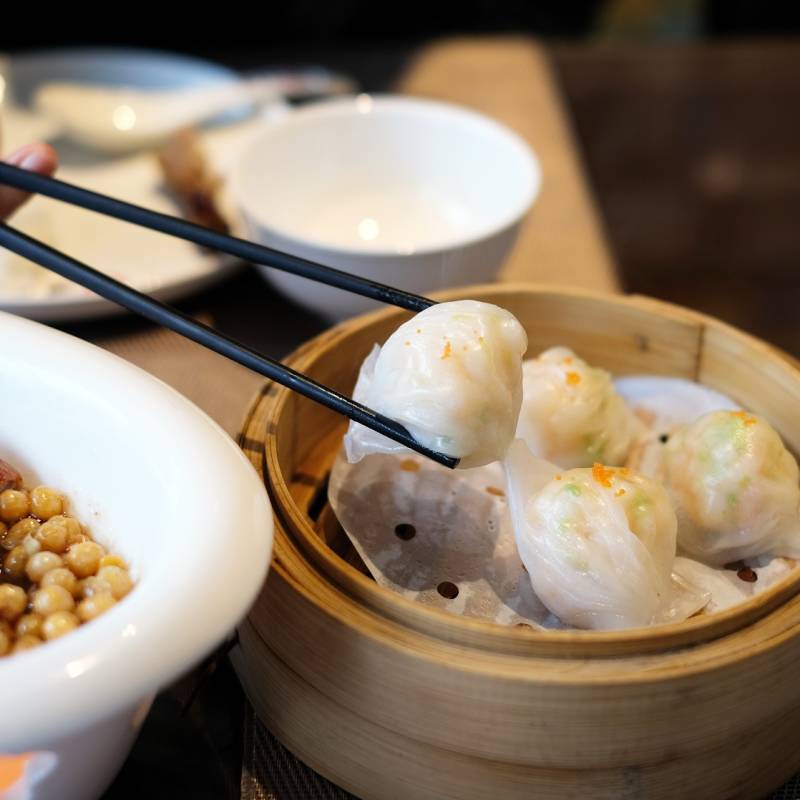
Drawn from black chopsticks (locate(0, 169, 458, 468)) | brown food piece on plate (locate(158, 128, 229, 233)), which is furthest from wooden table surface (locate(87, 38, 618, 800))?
black chopsticks (locate(0, 169, 458, 468))

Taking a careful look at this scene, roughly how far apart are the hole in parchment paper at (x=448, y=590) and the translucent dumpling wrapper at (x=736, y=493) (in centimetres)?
27

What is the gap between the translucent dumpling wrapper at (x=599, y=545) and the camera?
A: 937mm

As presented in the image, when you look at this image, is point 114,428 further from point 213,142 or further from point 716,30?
point 716,30

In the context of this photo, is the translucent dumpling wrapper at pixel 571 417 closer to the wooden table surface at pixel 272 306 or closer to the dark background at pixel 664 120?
the wooden table surface at pixel 272 306

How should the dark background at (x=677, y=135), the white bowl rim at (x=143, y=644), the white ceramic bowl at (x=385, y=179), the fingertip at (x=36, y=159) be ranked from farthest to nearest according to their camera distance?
the dark background at (x=677, y=135) < the white ceramic bowl at (x=385, y=179) < the fingertip at (x=36, y=159) < the white bowl rim at (x=143, y=644)

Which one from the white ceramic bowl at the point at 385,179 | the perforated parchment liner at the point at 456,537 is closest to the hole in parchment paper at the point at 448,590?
the perforated parchment liner at the point at 456,537

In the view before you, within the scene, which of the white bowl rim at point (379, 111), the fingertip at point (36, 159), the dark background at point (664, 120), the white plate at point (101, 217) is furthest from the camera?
the dark background at point (664, 120)

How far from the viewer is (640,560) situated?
0.94 meters

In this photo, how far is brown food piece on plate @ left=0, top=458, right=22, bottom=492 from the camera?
0.97 meters

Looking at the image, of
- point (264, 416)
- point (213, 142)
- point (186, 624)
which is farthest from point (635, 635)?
point (213, 142)

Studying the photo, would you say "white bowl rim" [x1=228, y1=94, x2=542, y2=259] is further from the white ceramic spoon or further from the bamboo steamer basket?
the bamboo steamer basket

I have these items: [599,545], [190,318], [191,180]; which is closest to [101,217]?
[191,180]

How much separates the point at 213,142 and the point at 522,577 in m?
1.47

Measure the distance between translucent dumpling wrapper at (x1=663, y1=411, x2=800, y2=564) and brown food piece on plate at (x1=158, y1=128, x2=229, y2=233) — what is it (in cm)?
101
